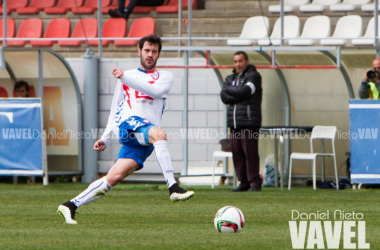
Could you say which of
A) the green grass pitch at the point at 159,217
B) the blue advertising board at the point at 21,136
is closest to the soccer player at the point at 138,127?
the green grass pitch at the point at 159,217

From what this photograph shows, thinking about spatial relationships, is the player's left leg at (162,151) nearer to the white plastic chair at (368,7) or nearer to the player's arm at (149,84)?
the player's arm at (149,84)

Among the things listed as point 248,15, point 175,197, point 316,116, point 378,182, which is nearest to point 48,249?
point 175,197

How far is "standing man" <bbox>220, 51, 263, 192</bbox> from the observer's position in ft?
45.5

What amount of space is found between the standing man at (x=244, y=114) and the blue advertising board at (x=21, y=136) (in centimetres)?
366

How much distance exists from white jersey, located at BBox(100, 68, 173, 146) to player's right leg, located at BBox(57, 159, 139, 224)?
0.37 m

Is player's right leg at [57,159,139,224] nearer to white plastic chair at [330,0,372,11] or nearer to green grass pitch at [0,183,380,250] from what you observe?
green grass pitch at [0,183,380,250]

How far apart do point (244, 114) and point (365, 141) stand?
6.54 feet

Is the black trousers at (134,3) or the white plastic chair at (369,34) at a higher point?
the black trousers at (134,3)

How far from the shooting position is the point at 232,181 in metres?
16.5

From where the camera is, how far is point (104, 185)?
341 inches

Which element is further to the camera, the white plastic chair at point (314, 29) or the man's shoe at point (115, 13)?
the man's shoe at point (115, 13)

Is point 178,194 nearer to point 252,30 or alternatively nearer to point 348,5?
point 252,30

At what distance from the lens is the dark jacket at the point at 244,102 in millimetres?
13859

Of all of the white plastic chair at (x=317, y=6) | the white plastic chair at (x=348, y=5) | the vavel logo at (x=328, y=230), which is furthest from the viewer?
the white plastic chair at (x=317, y=6)
